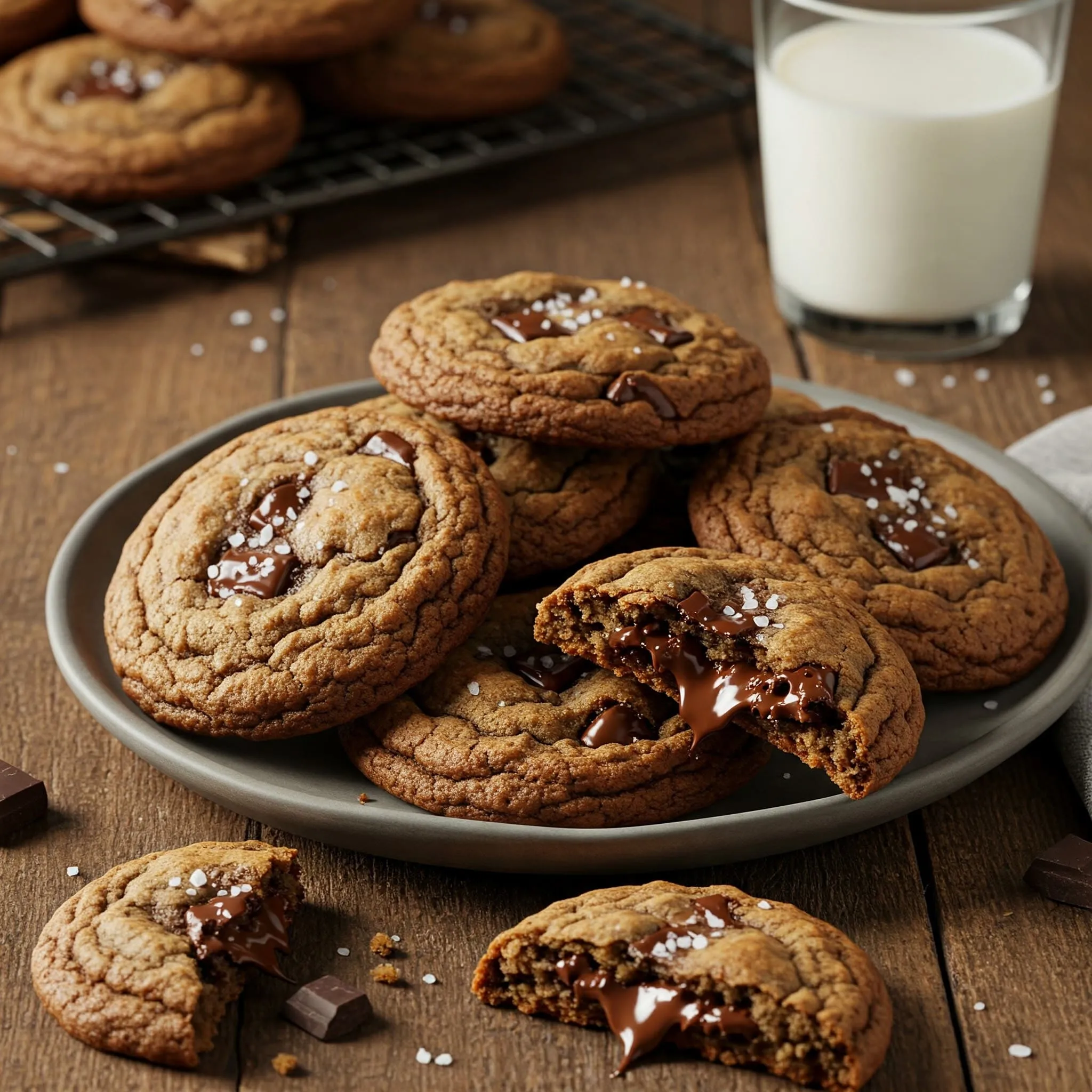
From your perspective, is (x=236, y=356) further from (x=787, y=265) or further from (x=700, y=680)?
(x=700, y=680)

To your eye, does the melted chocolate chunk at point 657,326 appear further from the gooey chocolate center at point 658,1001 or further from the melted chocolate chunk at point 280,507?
the gooey chocolate center at point 658,1001

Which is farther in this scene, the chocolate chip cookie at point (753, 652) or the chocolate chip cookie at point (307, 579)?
the chocolate chip cookie at point (307, 579)

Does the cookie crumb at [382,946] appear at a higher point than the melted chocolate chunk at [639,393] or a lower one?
lower

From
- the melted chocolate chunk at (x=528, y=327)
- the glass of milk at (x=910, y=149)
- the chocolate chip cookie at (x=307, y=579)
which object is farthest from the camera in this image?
the glass of milk at (x=910, y=149)

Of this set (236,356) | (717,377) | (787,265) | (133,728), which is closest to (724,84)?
(787,265)

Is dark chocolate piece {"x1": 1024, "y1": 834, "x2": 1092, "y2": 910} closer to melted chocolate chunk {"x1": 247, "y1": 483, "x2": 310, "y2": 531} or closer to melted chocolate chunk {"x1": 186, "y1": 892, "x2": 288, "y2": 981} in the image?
melted chocolate chunk {"x1": 186, "y1": 892, "x2": 288, "y2": 981}

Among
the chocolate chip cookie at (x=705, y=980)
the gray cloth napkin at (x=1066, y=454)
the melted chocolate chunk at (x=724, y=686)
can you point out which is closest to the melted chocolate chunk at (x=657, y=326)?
the melted chocolate chunk at (x=724, y=686)

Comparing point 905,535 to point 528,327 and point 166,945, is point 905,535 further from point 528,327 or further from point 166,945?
point 166,945
